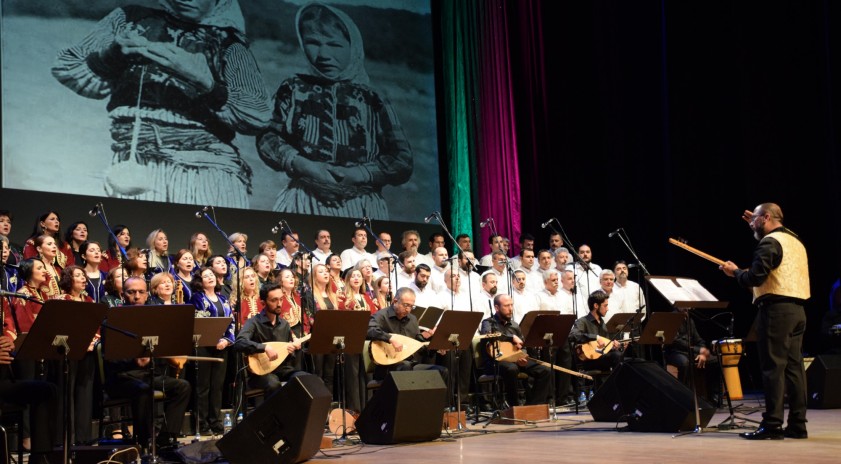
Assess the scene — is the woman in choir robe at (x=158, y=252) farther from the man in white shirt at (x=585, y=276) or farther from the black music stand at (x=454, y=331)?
the man in white shirt at (x=585, y=276)

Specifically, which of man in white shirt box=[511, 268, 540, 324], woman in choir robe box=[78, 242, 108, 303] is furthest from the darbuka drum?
woman in choir robe box=[78, 242, 108, 303]

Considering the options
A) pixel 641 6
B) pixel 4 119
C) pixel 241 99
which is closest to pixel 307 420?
pixel 4 119

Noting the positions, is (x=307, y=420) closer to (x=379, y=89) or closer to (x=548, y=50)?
(x=379, y=89)

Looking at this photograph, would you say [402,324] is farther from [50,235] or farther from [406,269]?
[50,235]

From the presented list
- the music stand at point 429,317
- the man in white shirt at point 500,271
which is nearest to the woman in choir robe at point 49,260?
the music stand at point 429,317

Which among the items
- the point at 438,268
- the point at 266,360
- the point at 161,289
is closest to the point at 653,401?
the point at 266,360

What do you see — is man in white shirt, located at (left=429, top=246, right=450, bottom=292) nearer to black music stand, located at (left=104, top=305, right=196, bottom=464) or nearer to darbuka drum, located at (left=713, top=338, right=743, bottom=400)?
darbuka drum, located at (left=713, top=338, right=743, bottom=400)

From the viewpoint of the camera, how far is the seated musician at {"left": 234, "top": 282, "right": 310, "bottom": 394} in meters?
7.10

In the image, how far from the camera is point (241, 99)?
37.0 feet

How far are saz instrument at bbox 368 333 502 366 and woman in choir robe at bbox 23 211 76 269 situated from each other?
2988 mm

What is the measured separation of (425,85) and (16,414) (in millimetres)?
9260

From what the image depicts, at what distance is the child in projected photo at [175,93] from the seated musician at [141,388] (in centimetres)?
372

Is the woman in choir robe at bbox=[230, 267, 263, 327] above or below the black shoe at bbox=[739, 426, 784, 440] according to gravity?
above

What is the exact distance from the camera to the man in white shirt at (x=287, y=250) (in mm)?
10430
